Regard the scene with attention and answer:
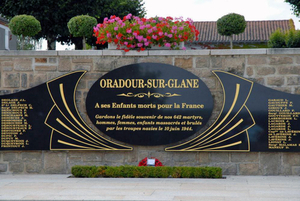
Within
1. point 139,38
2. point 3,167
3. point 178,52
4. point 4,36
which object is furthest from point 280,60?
point 4,36

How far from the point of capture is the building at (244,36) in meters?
52.1

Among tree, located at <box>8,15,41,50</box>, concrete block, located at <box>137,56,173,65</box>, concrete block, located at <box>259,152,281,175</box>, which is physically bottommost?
concrete block, located at <box>259,152,281,175</box>

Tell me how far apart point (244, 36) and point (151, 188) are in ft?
156

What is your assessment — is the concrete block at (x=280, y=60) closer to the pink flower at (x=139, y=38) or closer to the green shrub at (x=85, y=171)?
the pink flower at (x=139, y=38)

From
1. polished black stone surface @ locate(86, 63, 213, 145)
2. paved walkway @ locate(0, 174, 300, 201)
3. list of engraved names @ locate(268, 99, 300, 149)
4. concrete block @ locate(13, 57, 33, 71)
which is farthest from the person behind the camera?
concrete block @ locate(13, 57, 33, 71)

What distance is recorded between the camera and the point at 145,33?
1170 centimetres

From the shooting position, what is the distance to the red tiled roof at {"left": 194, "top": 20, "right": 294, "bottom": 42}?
2116 inches

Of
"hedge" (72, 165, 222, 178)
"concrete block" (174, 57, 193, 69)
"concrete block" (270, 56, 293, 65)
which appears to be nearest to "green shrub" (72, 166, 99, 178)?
"hedge" (72, 165, 222, 178)

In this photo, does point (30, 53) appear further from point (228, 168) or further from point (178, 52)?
point (228, 168)

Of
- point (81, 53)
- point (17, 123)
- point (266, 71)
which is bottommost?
point (17, 123)

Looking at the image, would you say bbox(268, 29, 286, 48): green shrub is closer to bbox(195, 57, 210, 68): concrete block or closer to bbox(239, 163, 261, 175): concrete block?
bbox(195, 57, 210, 68): concrete block

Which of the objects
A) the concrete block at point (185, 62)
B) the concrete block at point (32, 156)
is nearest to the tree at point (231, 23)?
the concrete block at point (185, 62)

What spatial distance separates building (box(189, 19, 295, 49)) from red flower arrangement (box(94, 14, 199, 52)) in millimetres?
38365

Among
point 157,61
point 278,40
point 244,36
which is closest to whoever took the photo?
point 157,61
